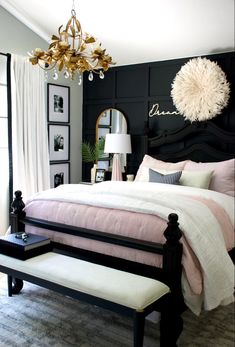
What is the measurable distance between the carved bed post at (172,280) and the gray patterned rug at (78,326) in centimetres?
21

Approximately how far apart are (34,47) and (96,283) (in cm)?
350

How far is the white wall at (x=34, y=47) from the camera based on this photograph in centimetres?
436

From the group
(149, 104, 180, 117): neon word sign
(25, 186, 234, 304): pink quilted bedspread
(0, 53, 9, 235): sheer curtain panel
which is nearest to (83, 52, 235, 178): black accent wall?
(149, 104, 180, 117): neon word sign

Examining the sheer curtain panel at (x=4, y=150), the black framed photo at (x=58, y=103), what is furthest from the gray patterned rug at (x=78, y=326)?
the black framed photo at (x=58, y=103)

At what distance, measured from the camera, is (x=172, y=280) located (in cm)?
228

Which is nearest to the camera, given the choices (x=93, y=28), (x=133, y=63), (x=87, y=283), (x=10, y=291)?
(x=87, y=283)

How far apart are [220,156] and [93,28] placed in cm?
206

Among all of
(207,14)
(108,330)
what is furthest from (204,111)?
(108,330)

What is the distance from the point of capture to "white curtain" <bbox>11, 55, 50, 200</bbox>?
4453mm

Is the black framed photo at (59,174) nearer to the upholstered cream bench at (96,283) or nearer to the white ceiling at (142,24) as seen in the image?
the white ceiling at (142,24)

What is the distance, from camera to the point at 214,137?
4.20m

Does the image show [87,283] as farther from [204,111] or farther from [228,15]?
[204,111]

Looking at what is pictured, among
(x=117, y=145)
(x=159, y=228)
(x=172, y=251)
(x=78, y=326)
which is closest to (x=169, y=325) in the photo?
(x=172, y=251)

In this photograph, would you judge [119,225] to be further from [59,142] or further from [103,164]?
[59,142]
